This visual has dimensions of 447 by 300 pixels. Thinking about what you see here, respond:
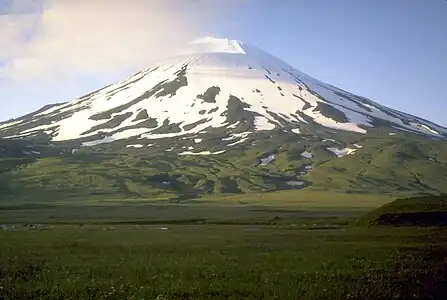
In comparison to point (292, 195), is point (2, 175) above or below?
above

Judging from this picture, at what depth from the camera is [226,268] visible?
31.6m

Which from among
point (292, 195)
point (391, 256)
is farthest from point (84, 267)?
point (292, 195)

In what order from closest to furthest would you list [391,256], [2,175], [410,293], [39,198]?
[410,293], [391,256], [39,198], [2,175]

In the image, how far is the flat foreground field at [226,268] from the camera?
25.2 meters

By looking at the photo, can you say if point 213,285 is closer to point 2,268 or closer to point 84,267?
point 84,267

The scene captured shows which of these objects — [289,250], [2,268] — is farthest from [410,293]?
[2,268]

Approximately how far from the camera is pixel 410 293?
25.9m

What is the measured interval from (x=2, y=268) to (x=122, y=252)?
10.7m

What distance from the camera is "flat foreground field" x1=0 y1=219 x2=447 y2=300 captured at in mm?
25203

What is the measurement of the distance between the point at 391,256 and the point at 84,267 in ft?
63.1

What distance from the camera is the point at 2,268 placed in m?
30.8

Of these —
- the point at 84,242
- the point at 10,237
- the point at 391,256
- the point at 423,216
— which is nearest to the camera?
the point at 391,256

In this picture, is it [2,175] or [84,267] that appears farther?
[2,175]

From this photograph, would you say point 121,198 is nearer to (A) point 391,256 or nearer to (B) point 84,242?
(B) point 84,242
